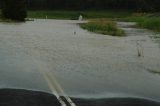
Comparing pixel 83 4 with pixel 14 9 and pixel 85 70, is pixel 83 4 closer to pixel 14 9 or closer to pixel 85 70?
pixel 14 9

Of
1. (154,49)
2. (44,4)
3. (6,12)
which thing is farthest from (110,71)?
(44,4)

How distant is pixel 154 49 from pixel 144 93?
50.4ft

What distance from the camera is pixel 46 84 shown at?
14.8 metres

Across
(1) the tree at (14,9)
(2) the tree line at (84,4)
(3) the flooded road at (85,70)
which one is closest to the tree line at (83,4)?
(2) the tree line at (84,4)

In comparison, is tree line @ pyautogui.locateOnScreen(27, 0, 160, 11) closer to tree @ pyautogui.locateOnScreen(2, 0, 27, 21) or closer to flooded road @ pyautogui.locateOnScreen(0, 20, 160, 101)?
tree @ pyautogui.locateOnScreen(2, 0, 27, 21)

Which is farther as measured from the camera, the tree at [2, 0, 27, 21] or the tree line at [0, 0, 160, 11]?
the tree line at [0, 0, 160, 11]

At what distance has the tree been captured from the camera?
2847 inches

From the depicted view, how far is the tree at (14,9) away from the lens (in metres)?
72.3

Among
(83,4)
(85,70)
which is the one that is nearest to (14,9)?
(85,70)

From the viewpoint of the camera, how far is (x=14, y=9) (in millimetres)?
73000

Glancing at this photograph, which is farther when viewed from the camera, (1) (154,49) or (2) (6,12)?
(2) (6,12)

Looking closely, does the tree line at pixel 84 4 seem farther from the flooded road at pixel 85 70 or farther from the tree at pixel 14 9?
the flooded road at pixel 85 70

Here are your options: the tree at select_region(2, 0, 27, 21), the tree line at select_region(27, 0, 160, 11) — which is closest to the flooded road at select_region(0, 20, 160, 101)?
the tree at select_region(2, 0, 27, 21)

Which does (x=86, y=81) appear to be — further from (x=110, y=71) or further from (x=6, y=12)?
(x=6, y=12)
